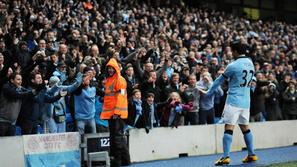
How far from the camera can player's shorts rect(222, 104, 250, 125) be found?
12203mm

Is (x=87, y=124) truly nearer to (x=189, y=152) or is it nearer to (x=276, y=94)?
(x=189, y=152)

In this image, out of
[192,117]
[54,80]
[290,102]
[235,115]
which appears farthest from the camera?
[290,102]

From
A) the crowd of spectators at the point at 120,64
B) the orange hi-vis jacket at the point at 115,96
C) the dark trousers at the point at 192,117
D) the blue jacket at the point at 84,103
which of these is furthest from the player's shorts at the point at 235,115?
the dark trousers at the point at 192,117

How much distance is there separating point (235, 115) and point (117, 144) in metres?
2.49

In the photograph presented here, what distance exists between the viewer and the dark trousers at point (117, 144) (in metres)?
12.5

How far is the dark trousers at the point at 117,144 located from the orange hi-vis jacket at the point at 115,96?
167 mm

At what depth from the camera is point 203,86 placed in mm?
16312

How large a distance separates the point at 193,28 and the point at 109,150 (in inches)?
555

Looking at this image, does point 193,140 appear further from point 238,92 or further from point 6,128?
point 6,128

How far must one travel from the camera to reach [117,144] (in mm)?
12594

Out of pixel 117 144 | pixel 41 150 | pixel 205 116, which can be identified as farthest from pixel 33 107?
pixel 205 116

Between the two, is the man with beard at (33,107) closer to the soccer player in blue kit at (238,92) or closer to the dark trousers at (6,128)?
the dark trousers at (6,128)

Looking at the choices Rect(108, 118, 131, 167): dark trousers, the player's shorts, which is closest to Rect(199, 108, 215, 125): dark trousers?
Rect(108, 118, 131, 167): dark trousers

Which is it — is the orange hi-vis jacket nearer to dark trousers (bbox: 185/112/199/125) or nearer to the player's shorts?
the player's shorts
